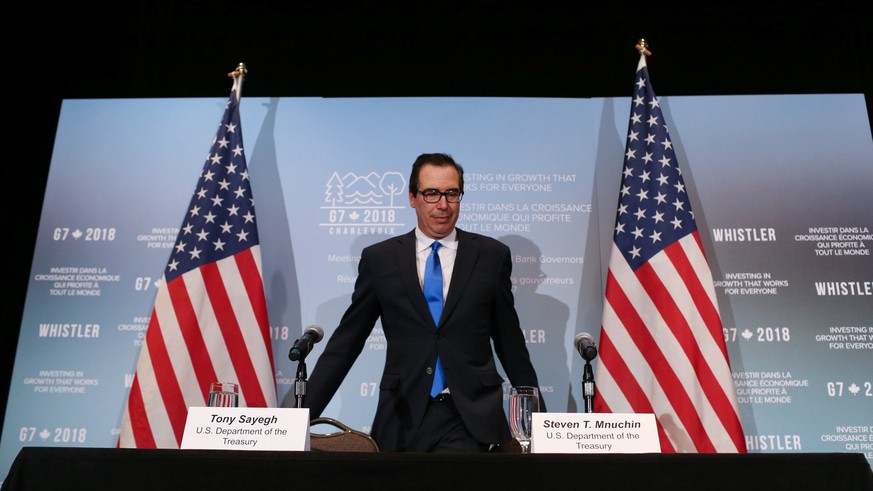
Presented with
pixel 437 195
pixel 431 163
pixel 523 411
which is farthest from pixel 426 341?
pixel 523 411

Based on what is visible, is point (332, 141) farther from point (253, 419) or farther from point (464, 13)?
point (253, 419)

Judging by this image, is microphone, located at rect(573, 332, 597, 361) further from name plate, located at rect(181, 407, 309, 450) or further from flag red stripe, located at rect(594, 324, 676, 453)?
flag red stripe, located at rect(594, 324, 676, 453)

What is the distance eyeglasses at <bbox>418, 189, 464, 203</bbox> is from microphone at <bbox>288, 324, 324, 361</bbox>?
32.4 inches

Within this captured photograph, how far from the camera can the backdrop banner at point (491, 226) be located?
163 inches

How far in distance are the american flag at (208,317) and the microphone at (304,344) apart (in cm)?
134

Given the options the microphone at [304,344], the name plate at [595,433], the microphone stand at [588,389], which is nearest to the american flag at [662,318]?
the microphone stand at [588,389]

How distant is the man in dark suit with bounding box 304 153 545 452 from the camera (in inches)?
116

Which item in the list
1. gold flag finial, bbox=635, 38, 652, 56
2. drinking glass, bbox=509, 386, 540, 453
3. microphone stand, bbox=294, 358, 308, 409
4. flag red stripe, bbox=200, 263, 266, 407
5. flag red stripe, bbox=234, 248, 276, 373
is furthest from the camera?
gold flag finial, bbox=635, 38, 652, 56

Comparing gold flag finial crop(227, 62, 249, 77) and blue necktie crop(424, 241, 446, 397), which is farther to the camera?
gold flag finial crop(227, 62, 249, 77)

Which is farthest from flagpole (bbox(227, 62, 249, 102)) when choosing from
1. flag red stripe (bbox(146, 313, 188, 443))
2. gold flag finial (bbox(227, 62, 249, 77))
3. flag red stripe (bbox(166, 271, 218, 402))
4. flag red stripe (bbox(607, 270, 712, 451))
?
flag red stripe (bbox(607, 270, 712, 451))

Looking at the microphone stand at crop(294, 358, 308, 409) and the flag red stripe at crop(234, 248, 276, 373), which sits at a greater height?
the flag red stripe at crop(234, 248, 276, 373)

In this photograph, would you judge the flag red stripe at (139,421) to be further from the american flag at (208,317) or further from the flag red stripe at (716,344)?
the flag red stripe at (716,344)

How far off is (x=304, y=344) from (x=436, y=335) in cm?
62

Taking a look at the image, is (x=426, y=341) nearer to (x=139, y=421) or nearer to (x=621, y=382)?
(x=621, y=382)
